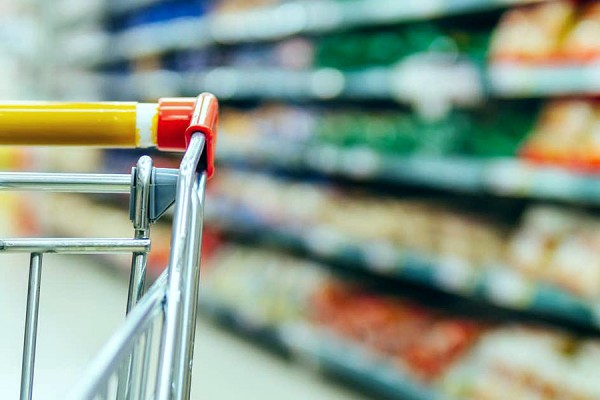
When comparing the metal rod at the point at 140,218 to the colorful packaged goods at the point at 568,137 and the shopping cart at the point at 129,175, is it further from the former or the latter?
the colorful packaged goods at the point at 568,137

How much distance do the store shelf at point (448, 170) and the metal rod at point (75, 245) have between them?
142 cm

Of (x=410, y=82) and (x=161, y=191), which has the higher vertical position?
(x=410, y=82)

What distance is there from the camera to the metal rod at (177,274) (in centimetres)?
59

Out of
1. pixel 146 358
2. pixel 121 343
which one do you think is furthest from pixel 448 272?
pixel 121 343

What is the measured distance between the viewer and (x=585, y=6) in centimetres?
224

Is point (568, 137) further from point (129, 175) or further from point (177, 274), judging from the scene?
point (177, 274)

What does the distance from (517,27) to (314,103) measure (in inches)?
47.7

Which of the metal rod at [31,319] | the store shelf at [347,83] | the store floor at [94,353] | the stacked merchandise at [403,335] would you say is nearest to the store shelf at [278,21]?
the store shelf at [347,83]

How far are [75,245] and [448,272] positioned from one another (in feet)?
5.46

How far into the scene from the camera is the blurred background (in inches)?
82.7

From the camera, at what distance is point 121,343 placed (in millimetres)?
553

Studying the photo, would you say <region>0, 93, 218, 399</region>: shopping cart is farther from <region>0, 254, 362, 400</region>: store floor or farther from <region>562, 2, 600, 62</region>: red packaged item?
<region>0, 254, 362, 400</region>: store floor

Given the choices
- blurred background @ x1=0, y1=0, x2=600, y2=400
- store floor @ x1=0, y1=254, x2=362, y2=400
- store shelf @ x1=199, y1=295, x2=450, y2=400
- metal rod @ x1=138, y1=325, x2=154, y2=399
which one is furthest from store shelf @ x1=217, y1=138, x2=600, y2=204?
metal rod @ x1=138, y1=325, x2=154, y2=399

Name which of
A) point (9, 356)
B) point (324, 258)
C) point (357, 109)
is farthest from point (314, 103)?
point (9, 356)
